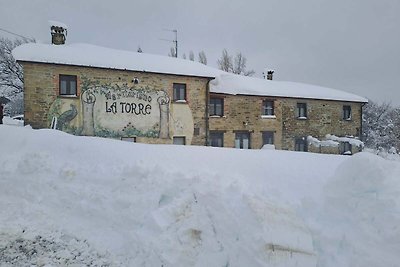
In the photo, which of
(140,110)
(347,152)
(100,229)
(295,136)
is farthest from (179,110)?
(347,152)

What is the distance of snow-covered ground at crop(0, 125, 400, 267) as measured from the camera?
3895 mm

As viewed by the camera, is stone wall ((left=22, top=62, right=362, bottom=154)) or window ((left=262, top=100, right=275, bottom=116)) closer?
stone wall ((left=22, top=62, right=362, bottom=154))

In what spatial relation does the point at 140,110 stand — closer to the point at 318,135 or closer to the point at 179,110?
the point at 179,110

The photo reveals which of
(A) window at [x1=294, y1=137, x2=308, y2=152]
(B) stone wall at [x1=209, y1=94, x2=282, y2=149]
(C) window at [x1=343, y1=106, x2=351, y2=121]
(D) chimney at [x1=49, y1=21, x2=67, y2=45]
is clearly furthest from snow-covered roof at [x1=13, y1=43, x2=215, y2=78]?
(C) window at [x1=343, y1=106, x2=351, y2=121]

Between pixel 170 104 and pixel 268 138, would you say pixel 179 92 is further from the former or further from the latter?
pixel 268 138

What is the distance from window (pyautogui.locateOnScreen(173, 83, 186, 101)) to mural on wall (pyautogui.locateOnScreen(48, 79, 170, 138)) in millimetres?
623

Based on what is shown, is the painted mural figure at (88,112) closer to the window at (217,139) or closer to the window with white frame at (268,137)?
the window at (217,139)

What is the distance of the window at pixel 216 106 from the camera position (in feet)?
59.3

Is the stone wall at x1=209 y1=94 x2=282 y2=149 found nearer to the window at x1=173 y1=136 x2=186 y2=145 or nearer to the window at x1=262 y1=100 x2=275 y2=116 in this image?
the window at x1=262 y1=100 x2=275 y2=116

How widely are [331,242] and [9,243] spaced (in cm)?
464

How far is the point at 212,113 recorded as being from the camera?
59.3ft

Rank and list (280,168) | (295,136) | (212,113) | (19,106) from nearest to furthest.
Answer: (280,168) → (212,113) → (295,136) → (19,106)

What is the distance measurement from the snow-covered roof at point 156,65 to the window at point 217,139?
106 inches

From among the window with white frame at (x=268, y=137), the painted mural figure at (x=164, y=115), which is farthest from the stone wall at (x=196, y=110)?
the window with white frame at (x=268, y=137)
